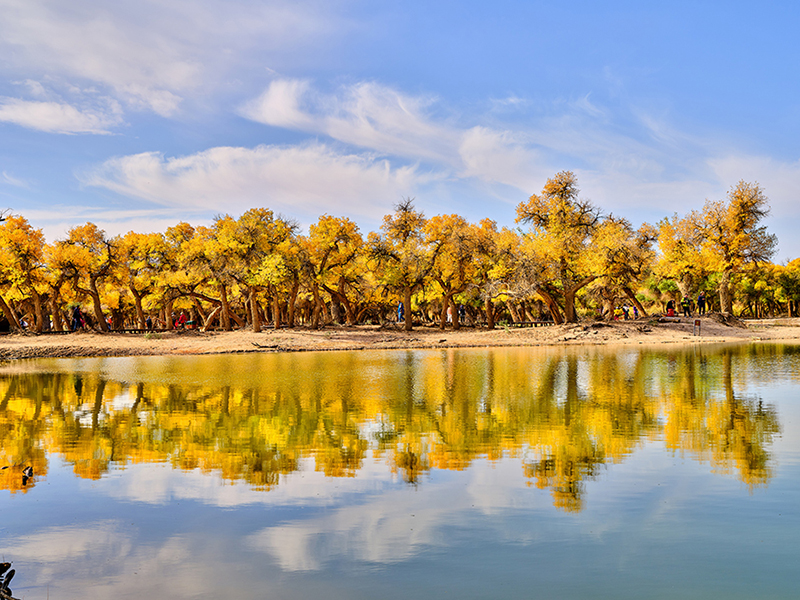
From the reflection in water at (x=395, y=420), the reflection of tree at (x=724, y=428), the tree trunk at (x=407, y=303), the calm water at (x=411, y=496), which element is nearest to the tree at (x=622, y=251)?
the tree trunk at (x=407, y=303)

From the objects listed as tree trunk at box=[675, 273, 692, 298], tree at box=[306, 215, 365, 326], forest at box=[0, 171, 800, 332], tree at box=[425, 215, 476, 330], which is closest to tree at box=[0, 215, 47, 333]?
forest at box=[0, 171, 800, 332]

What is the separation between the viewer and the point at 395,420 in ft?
44.7

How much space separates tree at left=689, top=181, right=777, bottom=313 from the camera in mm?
53688

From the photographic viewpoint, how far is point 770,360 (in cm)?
2648

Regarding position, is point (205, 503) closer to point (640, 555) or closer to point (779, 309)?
Result: point (640, 555)

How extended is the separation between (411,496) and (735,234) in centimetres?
5541

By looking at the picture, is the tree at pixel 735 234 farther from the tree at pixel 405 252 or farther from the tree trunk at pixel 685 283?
the tree at pixel 405 252

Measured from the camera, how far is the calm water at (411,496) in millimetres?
5695

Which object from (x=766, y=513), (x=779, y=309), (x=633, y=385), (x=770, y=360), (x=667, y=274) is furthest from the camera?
(x=779, y=309)

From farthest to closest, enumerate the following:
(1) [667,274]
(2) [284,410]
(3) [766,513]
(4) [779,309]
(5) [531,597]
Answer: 1. (4) [779,309]
2. (1) [667,274]
3. (2) [284,410]
4. (3) [766,513]
5. (5) [531,597]

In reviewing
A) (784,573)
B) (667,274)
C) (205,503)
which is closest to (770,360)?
(784,573)

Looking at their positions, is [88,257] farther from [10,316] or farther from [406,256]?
[406,256]

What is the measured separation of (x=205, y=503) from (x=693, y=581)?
218 inches

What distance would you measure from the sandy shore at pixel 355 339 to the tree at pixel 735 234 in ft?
20.3
